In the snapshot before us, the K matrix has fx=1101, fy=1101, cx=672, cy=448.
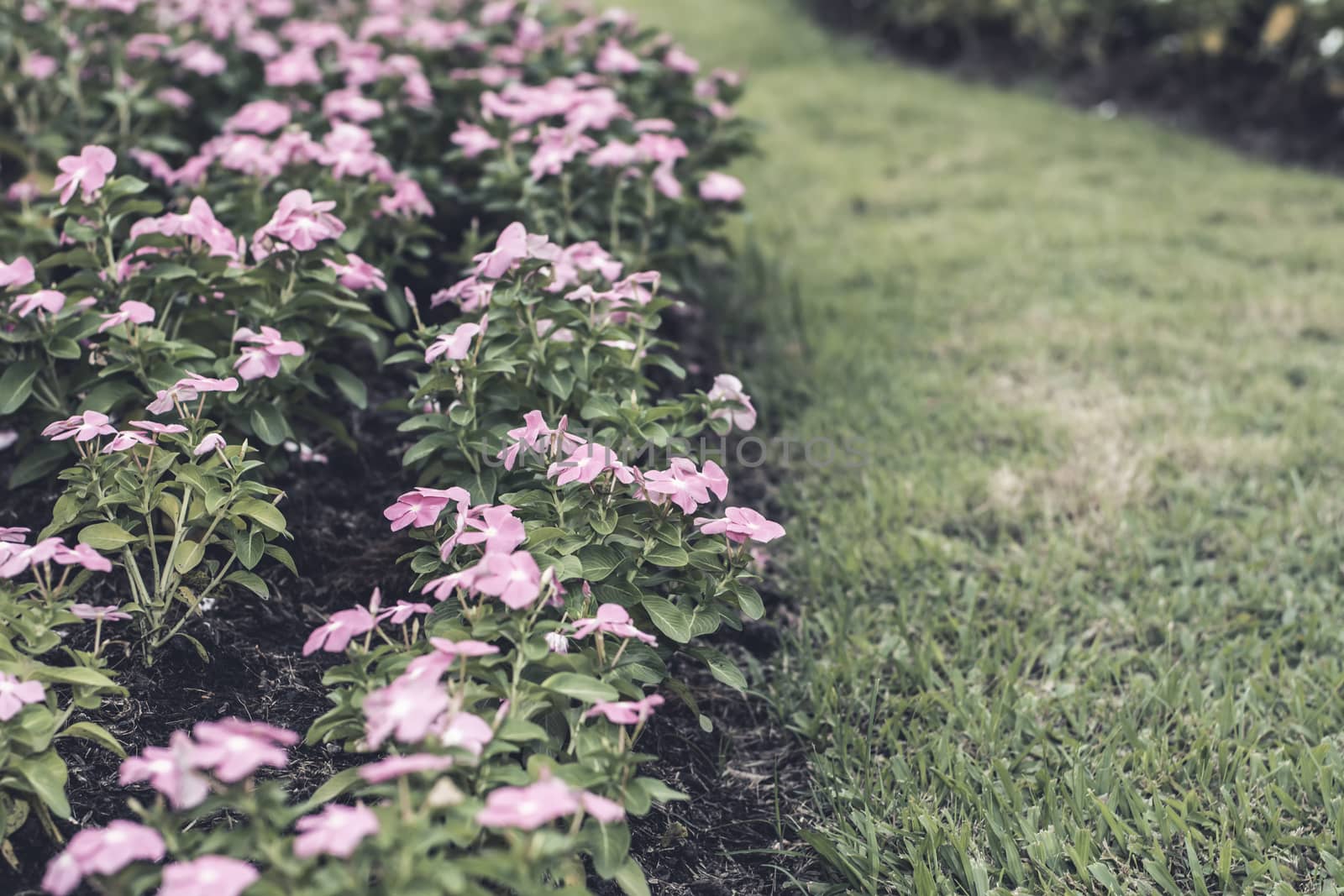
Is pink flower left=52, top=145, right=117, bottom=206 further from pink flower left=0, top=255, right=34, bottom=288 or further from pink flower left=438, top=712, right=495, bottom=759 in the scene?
pink flower left=438, top=712, right=495, bottom=759

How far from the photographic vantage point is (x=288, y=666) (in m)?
1.80

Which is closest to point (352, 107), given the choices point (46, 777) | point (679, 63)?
point (679, 63)

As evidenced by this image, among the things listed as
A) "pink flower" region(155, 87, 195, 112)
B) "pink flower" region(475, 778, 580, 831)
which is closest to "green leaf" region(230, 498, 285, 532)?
"pink flower" region(475, 778, 580, 831)

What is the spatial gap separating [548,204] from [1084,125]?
3523 millimetres

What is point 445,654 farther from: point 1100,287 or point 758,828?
point 1100,287

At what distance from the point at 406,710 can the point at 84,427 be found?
807 mm

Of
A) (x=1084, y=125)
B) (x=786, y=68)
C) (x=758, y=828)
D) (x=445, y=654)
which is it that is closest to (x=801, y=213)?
(x=1084, y=125)

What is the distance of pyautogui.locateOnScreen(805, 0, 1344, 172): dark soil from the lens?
476 cm

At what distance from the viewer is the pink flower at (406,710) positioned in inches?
42.0

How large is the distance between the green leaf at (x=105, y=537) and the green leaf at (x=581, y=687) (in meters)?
0.67

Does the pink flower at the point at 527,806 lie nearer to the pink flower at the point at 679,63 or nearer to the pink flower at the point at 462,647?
the pink flower at the point at 462,647

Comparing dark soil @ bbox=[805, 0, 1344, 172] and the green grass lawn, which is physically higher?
dark soil @ bbox=[805, 0, 1344, 172]

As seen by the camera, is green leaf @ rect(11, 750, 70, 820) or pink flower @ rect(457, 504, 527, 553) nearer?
green leaf @ rect(11, 750, 70, 820)

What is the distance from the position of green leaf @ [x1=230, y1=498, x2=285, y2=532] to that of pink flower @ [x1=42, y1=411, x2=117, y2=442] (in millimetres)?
210
